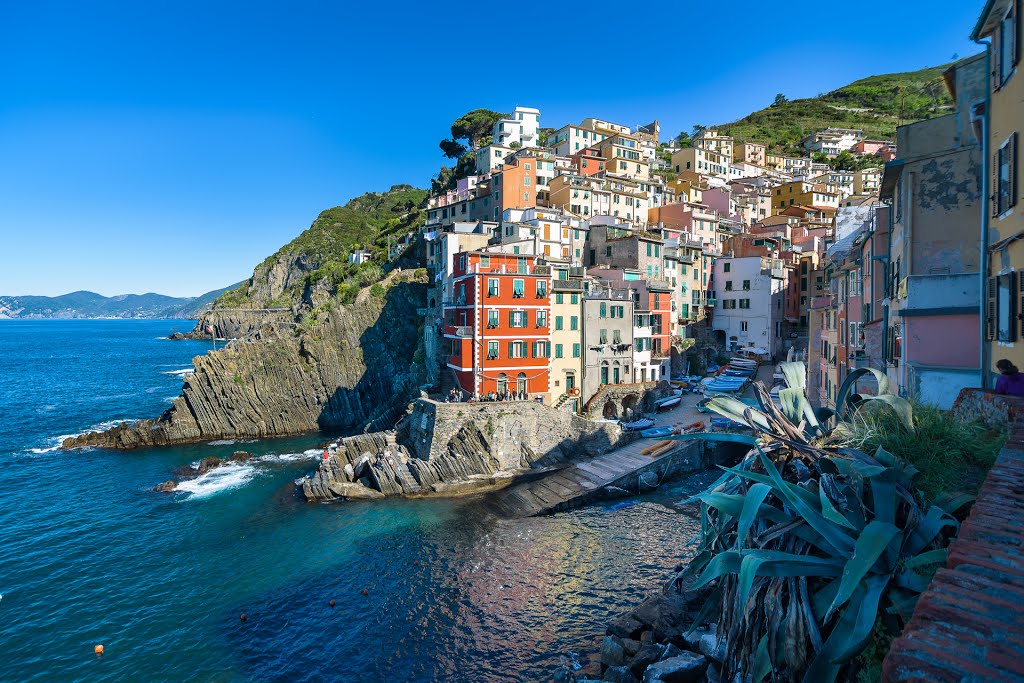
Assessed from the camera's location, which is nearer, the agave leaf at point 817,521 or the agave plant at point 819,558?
the agave plant at point 819,558

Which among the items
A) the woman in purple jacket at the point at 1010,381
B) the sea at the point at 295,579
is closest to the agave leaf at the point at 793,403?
the woman in purple jacket at the point at 1010,381

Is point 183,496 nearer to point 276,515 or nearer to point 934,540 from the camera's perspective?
point 276,515

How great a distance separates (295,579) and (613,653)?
1787 cm

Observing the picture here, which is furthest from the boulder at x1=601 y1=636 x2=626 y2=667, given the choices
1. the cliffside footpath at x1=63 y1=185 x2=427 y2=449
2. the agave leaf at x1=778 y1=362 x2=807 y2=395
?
the cliffside footpath at x1=63 y1=185 x2=427 y2=449

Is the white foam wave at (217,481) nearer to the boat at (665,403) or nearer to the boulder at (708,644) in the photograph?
the boat at (665,403)

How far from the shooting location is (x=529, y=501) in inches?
1399

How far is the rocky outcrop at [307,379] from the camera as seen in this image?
54.9 meters

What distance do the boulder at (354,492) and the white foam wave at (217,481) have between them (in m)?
9.02

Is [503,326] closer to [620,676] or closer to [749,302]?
[620,676]

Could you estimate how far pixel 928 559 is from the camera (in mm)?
7277

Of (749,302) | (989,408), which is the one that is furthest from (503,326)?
(749,302)

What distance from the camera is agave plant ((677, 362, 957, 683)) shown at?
7.29 meters

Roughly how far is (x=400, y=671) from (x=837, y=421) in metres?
Answer: 17.9

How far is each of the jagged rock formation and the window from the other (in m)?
31.5
